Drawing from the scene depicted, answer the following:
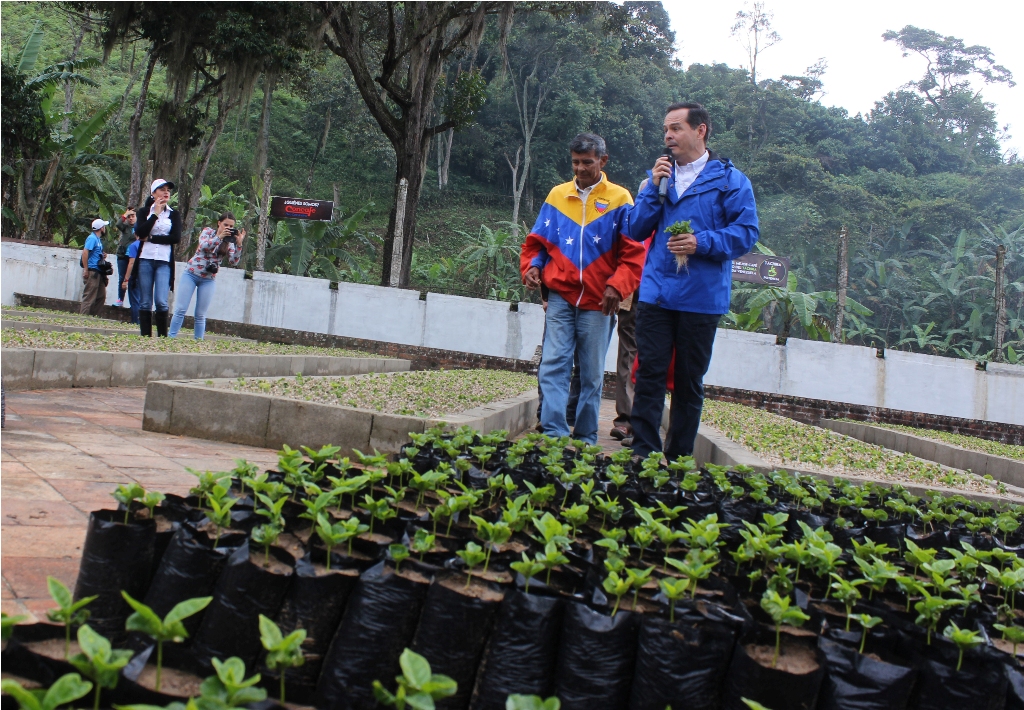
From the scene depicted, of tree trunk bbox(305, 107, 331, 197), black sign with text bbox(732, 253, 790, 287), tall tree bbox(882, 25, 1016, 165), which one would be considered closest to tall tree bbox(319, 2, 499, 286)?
black sign with text bbox(732, 253, 790, 287)

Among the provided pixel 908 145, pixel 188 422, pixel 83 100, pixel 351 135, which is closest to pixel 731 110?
pixel 908 145

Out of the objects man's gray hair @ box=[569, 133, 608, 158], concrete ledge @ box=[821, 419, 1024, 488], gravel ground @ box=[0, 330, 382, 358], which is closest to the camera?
man's gray hair @ box=[569, 133, 608, 158]

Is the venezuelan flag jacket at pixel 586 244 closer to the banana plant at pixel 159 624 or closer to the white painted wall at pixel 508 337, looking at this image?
the banana plant at pixel 159 624

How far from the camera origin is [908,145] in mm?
53562

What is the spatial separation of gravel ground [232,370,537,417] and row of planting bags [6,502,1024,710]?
2.97 metres

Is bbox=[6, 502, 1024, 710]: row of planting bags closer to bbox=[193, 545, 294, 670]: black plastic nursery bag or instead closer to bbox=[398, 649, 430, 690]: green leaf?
bbox=[193, 545, 294, 670]: black plastic nursery bag

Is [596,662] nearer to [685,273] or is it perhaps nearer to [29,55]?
[685,273]

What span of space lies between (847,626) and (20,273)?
18.5m

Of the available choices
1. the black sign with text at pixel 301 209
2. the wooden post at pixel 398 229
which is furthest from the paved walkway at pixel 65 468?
the black sign with text at pixel 301 209

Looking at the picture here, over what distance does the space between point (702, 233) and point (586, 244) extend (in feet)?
3.05

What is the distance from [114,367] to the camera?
21.6 feet

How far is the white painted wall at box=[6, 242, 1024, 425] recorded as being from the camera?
564 inches

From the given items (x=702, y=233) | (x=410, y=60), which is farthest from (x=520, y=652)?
(x=410, y=60)

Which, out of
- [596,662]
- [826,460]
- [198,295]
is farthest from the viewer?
[198,295]
